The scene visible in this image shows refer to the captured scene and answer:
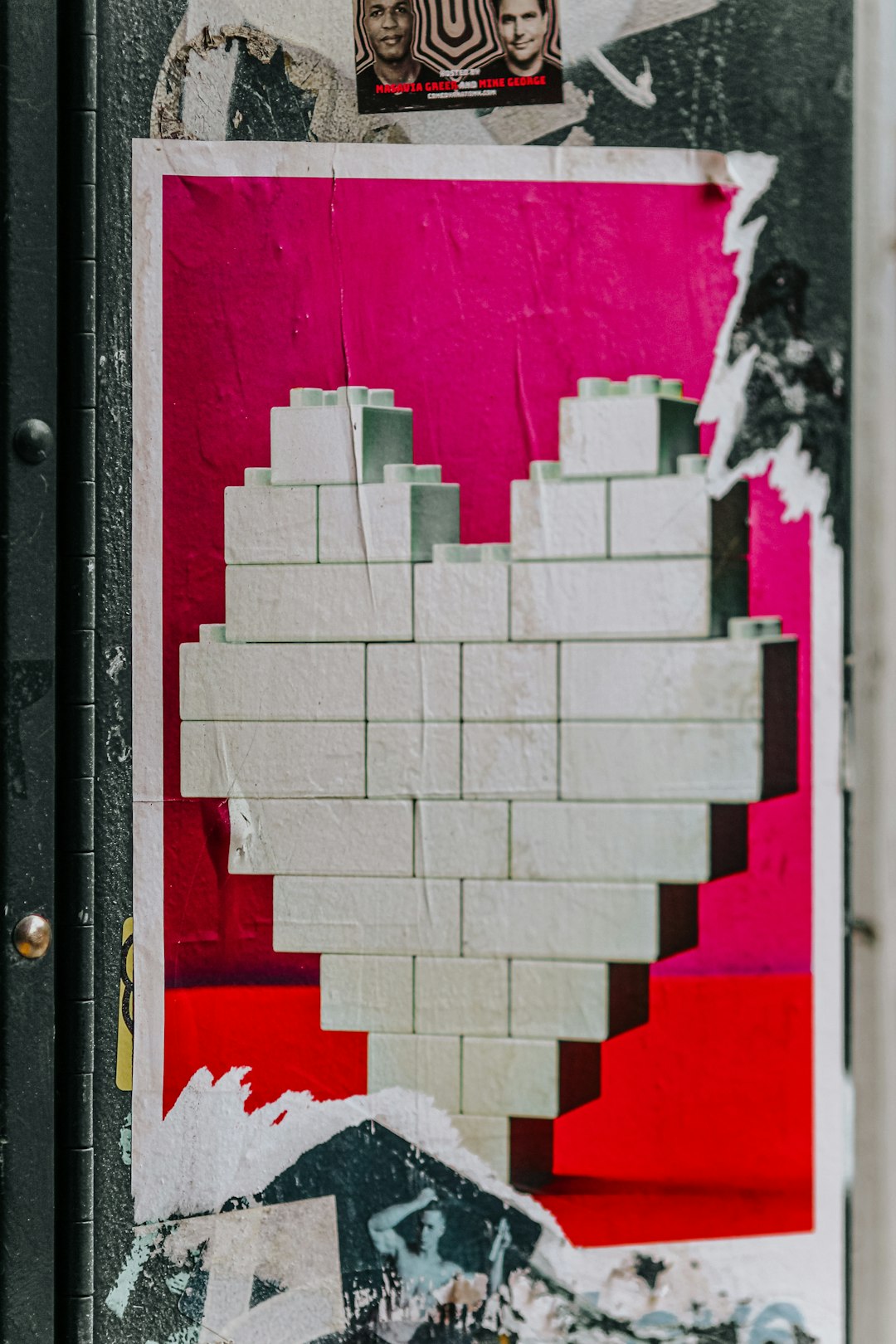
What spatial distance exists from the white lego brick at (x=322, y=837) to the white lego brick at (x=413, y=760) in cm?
2

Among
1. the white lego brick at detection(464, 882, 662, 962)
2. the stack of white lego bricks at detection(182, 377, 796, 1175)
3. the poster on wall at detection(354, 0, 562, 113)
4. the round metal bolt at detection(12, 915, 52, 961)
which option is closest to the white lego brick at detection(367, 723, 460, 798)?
the stack of white lego bricks at detection(182, 377, 796, 1175)

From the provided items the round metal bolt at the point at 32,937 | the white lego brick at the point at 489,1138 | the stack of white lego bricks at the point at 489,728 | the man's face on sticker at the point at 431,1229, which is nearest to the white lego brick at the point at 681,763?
the stack of white lego bricks at the point at 489,728

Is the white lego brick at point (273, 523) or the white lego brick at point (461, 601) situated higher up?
the white lego brick at point (273, 523)

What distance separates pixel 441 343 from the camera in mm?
1184

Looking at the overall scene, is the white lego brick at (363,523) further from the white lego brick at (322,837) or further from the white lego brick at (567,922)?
the white lego brick at (567,922)

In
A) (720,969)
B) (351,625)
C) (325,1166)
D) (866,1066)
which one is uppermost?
(351,625)

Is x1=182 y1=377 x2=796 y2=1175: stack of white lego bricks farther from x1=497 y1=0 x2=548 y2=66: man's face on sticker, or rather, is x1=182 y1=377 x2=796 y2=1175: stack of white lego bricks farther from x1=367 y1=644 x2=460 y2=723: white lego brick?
x1=497 y1=0 x2=548 y2=66: man's face on sticker

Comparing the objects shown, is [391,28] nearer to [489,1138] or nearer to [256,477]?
[256,477]

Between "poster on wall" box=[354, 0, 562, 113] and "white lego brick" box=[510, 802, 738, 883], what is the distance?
720 mm

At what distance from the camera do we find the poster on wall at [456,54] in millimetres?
1170

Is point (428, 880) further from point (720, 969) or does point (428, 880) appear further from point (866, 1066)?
point (866, 1066)

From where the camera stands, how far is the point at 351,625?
119cm

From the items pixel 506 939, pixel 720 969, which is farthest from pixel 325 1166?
pixel 720 969

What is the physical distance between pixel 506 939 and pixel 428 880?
0.33ft
